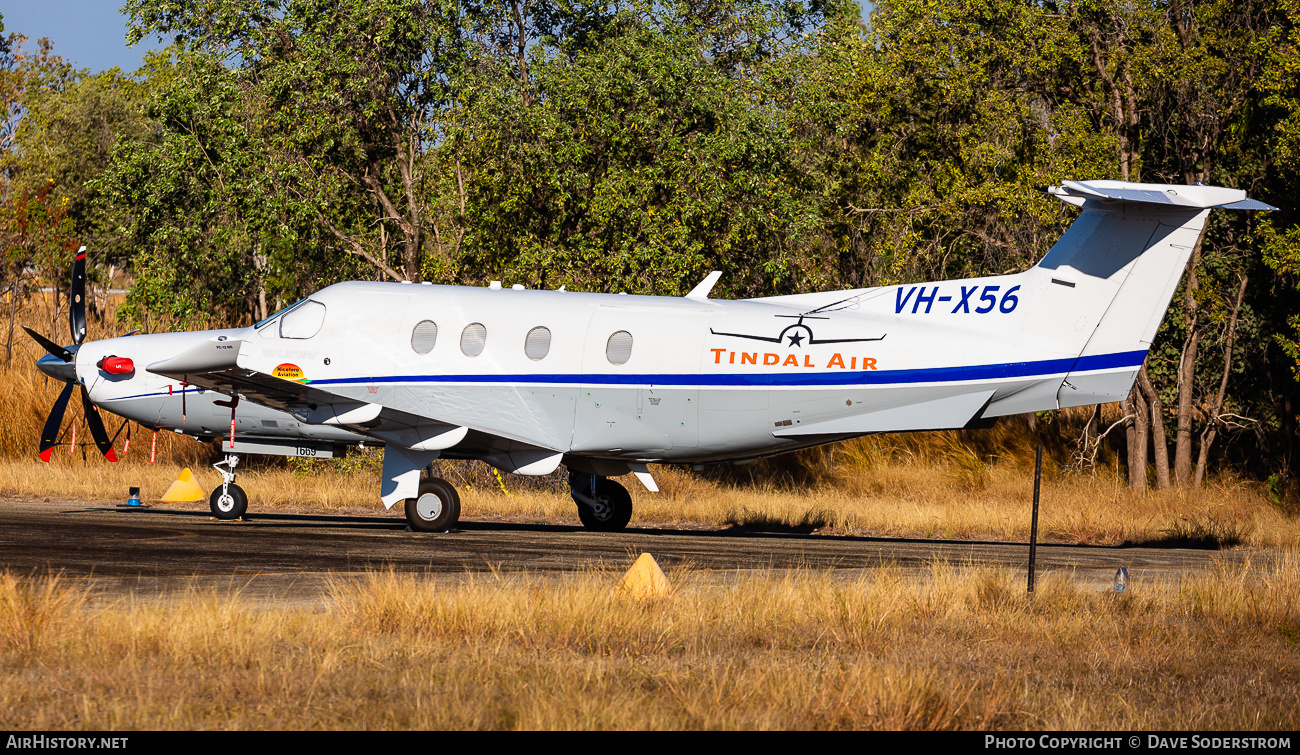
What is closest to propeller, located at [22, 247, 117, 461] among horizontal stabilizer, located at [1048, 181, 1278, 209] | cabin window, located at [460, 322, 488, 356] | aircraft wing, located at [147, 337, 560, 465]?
aircraft wing, located at [147, 337, 560, 465]

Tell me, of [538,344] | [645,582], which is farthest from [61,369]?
[645,582]

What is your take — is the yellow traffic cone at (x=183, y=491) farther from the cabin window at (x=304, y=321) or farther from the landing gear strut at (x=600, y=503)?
the landing gear strut at (x=600, y=503)

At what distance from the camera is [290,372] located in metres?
18.4

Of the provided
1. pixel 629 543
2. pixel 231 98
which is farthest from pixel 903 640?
pixel 231 98

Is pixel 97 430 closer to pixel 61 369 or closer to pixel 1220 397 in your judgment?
pixel 61 369

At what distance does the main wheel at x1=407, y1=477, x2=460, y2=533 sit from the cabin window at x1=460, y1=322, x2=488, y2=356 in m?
1.94

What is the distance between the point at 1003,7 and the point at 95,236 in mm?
36882

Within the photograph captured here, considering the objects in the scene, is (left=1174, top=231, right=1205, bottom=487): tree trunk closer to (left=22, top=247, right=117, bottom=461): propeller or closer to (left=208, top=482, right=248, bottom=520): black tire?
(left=208, top=482, right=248, bottom=520): black tire

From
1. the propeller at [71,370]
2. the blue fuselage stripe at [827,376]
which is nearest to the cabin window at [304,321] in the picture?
the blue fuselage stripe at [827,376]

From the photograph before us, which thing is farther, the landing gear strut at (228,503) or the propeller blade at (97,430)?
the propeller blade at (97,430)

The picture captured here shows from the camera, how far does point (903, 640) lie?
361 inches

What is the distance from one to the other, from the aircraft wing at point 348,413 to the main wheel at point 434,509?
0.70 metres

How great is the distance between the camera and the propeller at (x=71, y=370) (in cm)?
2052

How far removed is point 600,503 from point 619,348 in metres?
3.50
